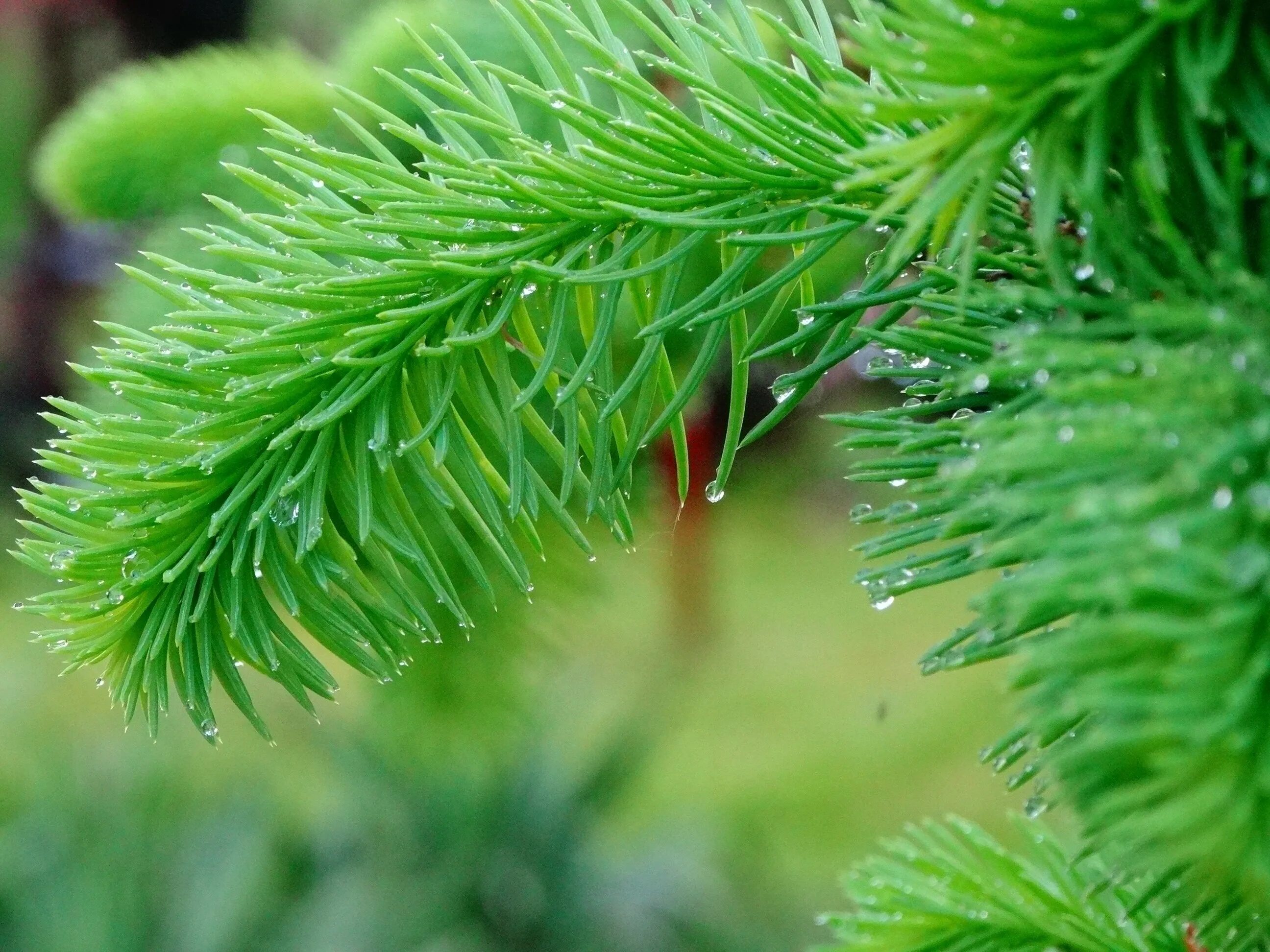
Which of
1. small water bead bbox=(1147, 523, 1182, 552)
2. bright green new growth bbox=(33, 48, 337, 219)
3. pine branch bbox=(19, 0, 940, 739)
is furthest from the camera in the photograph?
bright green new growth bbox=(33, 48, 337, 219)

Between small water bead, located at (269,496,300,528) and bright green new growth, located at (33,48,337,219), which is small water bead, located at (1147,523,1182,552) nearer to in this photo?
small water bead, located at (269,496,300,528)

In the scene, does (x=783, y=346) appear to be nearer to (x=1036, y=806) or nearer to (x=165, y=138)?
(x=1036, y=806)

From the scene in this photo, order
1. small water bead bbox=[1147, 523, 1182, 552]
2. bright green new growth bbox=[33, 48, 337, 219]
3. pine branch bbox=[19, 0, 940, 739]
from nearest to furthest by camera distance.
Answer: small water bead bbox=[1147, 523, 1182, 552]
pine branch bbox=[19, 0, 940, 739]
bright green new growth bbox=[33, 48, 337, 219]

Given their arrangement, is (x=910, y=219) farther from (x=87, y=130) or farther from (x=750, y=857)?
(x=750, y=857)

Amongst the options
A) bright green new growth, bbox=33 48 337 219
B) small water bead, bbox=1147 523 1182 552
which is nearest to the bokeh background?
bright green new growth, bbox=33 48 337 219

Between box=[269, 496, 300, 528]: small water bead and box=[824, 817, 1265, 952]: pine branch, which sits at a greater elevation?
box=[269, 496, 300, 528]: small water bead

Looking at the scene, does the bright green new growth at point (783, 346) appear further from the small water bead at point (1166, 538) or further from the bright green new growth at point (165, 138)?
the bright green new growth at point (165, 138)

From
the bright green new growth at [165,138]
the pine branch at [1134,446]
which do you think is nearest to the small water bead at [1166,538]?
the pine branch at [1134,446]

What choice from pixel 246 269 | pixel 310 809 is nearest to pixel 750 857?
pixel 310 809
